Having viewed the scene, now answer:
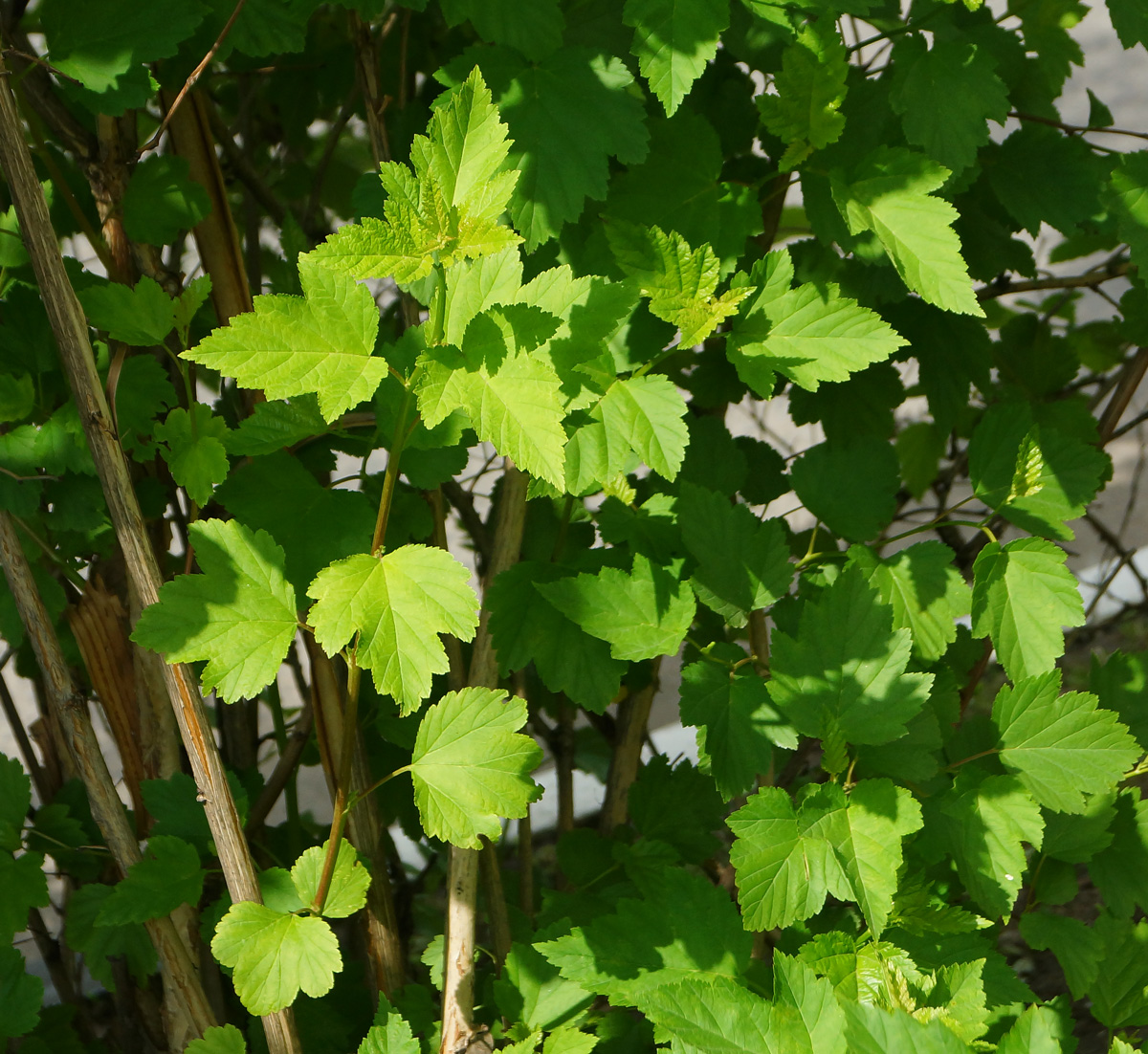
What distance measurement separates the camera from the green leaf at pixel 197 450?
0.79 m

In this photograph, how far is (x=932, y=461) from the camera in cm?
181

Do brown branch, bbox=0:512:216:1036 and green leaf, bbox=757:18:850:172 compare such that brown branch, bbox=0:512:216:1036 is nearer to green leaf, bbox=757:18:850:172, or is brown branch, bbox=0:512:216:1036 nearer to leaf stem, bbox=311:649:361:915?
leaf stem, bbox=311:649:361:915

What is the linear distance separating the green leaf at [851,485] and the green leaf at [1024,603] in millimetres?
120

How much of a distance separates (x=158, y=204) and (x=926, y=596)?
2.42 feet

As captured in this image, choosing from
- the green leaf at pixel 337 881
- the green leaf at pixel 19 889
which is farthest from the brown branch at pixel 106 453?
the green leaf at pixel 19 889

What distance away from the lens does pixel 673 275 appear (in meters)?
0.80

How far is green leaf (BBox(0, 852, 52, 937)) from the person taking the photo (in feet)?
2.98

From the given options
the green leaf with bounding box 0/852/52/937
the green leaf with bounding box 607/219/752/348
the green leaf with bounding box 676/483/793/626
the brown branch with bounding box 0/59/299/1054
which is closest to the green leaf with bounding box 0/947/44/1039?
the green leaf with bounding box 0/852/52/937

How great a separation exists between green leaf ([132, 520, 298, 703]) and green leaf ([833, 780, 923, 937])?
1.41ft

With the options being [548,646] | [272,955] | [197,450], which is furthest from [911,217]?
[272,955]

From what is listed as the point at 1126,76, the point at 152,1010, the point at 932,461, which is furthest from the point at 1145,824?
the point at 1126,76

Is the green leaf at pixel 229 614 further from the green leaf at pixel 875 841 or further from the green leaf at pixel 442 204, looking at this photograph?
the green leaf at pixel 875 841

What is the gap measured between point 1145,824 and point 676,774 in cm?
45

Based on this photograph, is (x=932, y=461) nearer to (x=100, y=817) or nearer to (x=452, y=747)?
(x=452, y=747)
